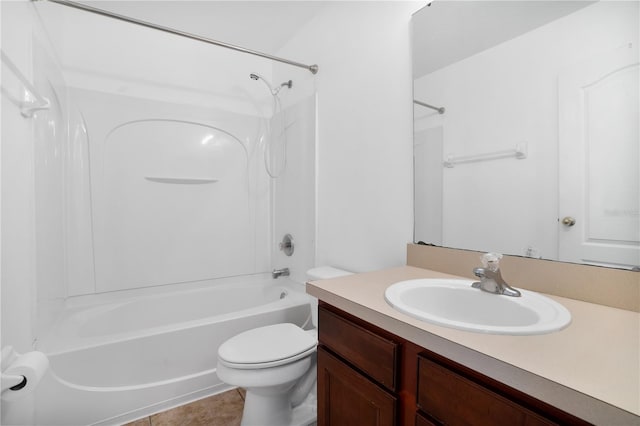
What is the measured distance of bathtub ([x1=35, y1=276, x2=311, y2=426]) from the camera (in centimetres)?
133

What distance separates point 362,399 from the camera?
2.68ft

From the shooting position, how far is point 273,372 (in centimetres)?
124

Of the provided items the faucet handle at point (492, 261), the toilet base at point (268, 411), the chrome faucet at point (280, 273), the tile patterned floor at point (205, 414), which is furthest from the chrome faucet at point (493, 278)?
the chrome faucet at point (280, 273)

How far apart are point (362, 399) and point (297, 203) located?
1.59 metres

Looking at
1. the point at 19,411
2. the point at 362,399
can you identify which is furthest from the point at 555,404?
the point at 19,411

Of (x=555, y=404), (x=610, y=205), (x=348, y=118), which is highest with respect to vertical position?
(x=348, y=118)

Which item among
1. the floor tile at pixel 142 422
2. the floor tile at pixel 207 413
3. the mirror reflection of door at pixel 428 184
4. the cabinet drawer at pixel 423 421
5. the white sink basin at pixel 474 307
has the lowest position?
→ the floor tile at pixel 207 413

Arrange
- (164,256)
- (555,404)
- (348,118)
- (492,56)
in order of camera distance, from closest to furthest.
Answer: (555,404) < (492,56) < (348,118) < (164,256)

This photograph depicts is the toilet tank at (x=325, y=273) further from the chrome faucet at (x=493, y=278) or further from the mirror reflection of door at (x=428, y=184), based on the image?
the chrome faucet at (x=493, y=278)

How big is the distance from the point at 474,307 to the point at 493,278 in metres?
0.12

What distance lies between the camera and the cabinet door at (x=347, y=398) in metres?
0.76

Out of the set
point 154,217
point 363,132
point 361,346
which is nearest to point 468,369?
point 361,346

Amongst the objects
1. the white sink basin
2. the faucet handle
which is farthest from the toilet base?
the faucet handle

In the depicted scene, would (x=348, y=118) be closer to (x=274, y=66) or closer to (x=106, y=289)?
(x=274, y=66)
